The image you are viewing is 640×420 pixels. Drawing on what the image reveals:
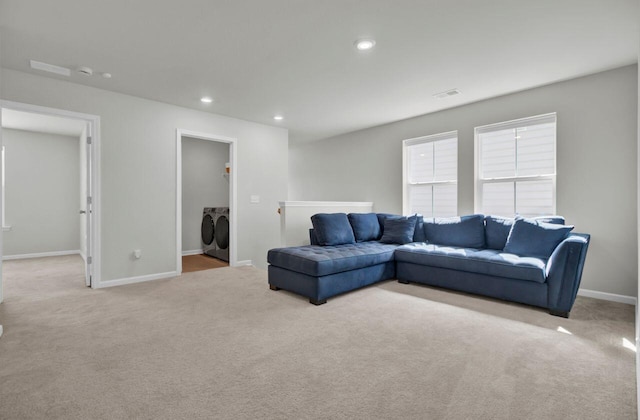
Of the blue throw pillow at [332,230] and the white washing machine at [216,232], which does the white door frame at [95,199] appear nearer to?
the white washing machine at [216,232]

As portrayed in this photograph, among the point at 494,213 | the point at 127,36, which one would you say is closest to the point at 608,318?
the point at 494,213

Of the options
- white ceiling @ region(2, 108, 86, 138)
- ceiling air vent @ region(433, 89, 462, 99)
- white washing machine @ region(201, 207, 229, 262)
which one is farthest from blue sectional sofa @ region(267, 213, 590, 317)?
white ceiling @ region(2, 108, 86, 138)

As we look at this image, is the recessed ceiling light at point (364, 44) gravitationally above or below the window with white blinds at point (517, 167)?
above

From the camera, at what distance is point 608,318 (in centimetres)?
282

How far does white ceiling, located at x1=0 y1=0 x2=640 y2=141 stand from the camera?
2336mm

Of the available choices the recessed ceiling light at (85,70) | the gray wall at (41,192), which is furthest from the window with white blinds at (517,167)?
the gray wall at (41,192)

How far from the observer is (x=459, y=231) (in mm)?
4137

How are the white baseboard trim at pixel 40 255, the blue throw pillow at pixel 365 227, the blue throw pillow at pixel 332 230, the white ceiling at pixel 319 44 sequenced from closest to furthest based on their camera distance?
the white ceiling at pixel 319 44, the blue throw pillow at pixel 332 230, the blue throw pillow at pixel 365 227, the white baseboard trim at pixel 40 255

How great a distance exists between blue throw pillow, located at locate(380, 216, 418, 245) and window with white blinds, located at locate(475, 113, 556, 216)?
0.97 m

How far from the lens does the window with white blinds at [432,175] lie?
16.0 ft

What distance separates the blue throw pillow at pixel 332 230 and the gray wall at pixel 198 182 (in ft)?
11.0

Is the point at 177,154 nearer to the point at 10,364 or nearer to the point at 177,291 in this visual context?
the point at 177,291

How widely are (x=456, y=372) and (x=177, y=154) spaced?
426 centimetres

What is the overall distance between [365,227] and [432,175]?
4.80ft
